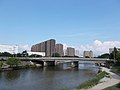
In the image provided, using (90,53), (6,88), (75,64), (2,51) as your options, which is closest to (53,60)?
(75,64)

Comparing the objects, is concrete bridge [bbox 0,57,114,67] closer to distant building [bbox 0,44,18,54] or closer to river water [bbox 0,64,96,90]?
river water [bbox 0,64,96,90]

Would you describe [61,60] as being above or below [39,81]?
above

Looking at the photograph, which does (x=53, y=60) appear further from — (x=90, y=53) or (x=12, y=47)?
(x=90, y=53)

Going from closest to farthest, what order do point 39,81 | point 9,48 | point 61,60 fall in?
point 39,81, point 61,60, point 9,48

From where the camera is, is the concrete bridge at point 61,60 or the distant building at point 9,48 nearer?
the concrete bridge at point 61,60

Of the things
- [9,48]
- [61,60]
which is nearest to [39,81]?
[61,60]

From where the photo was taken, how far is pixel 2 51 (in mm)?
114250

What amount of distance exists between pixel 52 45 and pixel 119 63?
261ft

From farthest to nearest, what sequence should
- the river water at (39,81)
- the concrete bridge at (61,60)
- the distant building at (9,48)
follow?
the distant building at (9,48) < the concrete bridge at (61,60) < the river water at (39,81)

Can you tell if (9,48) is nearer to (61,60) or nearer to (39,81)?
(61,60)

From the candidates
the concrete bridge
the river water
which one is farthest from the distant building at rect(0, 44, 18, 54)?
the river water

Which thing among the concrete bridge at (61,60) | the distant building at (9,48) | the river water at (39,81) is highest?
the distant building at (9,48)

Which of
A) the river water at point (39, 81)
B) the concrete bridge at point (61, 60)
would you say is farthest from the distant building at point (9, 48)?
the river water at point (39, 81)

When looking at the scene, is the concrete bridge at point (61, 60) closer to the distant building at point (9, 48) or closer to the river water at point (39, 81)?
Result: the river water at point (39, 81)
